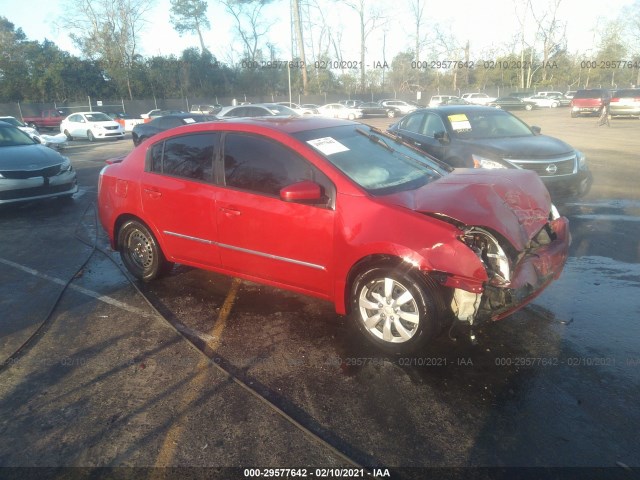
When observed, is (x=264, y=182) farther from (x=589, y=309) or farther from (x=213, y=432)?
(x=589, y=309)

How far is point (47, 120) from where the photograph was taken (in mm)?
33406

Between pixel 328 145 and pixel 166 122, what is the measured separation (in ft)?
Result: 53.7

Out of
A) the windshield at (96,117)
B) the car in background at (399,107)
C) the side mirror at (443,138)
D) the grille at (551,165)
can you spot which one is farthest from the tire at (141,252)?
the car in background at (399,107)

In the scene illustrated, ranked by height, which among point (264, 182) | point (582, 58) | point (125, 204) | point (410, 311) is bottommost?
point (410, 311)

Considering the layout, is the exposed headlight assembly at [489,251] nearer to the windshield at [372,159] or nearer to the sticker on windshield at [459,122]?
the windshield at [372,159]

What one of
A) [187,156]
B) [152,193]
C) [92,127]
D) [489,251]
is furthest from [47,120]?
[489,251]

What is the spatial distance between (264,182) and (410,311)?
1649 mm

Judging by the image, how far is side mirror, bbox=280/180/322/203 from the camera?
142 inches

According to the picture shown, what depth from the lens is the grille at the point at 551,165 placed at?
7.17 m

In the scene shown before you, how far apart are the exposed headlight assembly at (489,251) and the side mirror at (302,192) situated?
1.14m

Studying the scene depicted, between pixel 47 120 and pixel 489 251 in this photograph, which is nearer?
pixel 489 251

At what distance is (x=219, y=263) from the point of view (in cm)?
450

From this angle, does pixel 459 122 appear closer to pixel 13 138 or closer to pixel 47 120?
pixel 13 138

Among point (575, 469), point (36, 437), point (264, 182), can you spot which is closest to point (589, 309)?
point (575, 469)
